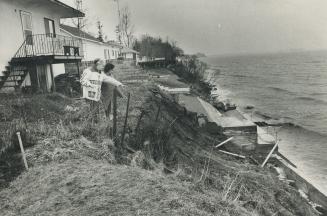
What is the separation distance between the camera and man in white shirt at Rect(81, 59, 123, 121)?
7.20 meters

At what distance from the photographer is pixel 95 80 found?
23.8 feet

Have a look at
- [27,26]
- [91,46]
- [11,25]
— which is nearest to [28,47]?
[27,26]

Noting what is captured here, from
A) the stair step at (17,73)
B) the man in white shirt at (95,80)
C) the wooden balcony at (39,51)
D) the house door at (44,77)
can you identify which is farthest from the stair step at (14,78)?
the man in white shirt at (95,80)

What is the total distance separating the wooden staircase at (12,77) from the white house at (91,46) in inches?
612

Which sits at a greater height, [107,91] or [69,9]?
[69,9]

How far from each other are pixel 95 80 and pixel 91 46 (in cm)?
3320

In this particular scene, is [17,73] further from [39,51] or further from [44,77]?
[44,77]

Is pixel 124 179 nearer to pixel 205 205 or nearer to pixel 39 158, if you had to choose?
pixel 205 205

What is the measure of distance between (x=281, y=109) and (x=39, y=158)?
3323 cm

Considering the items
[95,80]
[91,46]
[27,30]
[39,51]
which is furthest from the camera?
[91,46]

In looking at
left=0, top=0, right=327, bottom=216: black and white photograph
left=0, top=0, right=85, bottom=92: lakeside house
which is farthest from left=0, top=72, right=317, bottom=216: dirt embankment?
left=0, top=0, right=85, bottom=92: lakeside house

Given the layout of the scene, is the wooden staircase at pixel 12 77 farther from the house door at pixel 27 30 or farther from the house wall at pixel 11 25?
Result: the house door at pixel 27 30

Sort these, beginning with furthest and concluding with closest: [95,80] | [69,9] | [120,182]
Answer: [69,9], [95,80], [120,182]

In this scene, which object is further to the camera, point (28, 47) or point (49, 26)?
point (49, 26)
